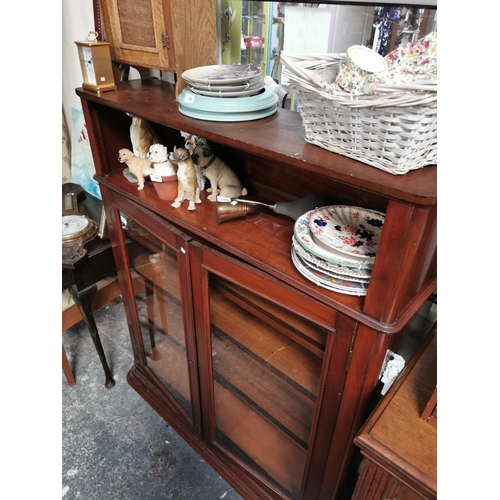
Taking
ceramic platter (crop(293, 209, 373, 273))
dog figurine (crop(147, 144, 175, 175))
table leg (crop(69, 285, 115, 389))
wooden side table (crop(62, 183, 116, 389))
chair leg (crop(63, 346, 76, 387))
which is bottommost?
chair leg (crop(63, 346, 76, 387))

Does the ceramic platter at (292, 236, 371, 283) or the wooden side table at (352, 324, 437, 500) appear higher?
the ceramic platter at (292, 236, 371, 283)

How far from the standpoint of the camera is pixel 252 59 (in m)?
1.12

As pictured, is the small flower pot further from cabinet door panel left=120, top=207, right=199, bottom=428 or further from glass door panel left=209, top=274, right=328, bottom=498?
glass door panel left=209, top=274, right=328, bottom=498

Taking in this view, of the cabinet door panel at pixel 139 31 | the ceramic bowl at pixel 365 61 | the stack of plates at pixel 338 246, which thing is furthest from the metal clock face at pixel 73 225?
the ceramic bowl at pixel 365 61

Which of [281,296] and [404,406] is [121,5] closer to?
[281,296]

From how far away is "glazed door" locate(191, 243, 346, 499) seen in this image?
0.92 metres

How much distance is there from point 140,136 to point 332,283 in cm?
78

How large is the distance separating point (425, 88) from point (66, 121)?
203 centimetres

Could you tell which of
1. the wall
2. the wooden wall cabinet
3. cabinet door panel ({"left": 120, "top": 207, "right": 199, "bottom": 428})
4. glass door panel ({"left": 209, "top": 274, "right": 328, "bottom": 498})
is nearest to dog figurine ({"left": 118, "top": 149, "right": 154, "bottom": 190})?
cabinet door panel ({"left": 120, "top": 207, "right": 199, "bottom": 428})

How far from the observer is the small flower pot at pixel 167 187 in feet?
3.57

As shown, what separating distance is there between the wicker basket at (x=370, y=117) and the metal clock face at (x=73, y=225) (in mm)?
1210

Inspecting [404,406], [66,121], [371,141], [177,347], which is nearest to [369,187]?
[371,141]

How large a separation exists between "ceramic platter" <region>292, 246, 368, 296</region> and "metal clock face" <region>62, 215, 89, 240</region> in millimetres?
1132

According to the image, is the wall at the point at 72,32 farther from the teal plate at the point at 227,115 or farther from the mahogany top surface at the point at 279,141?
the teal plate at the point at 227,115
